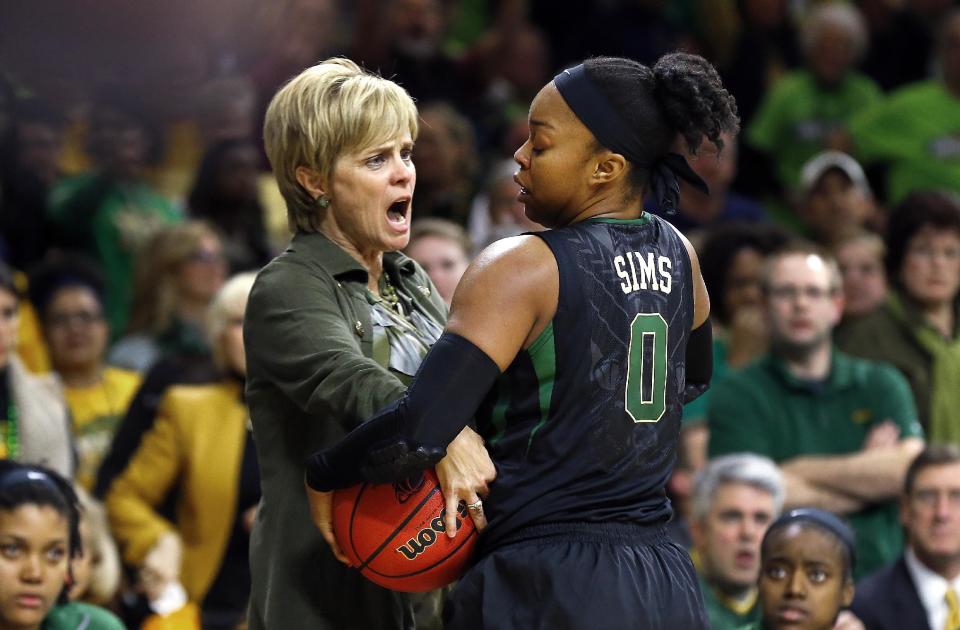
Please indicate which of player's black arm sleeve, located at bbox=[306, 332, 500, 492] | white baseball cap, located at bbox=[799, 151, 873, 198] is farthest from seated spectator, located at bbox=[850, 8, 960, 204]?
player's black arm sleeve, located at bbox=[306, 332, 500, 492]

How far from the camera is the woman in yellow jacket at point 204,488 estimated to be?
5527 millimetres

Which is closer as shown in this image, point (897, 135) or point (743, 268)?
point (743, 268)

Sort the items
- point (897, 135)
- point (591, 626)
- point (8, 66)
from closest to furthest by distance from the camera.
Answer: point (591, 626) → point (8, 66) → point (897, 135)

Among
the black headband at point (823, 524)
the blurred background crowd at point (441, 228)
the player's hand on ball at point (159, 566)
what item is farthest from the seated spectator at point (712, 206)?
the player's hand on ball at point (159, 566)

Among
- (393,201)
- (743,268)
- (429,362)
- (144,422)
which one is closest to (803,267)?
(743,268)

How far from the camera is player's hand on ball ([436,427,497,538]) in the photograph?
9.72 feet

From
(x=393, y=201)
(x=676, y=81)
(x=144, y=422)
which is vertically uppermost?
(x=676, y=81)

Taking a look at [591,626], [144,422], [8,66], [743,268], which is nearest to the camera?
[591,626]

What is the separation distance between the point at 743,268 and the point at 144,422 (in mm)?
2611

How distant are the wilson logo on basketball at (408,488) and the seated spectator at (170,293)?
152 inches

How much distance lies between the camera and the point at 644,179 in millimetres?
3059

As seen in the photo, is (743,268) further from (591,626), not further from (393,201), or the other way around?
(591,626)

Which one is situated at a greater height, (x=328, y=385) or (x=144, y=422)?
(x=328, y=385)

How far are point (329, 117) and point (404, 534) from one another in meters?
0.85
